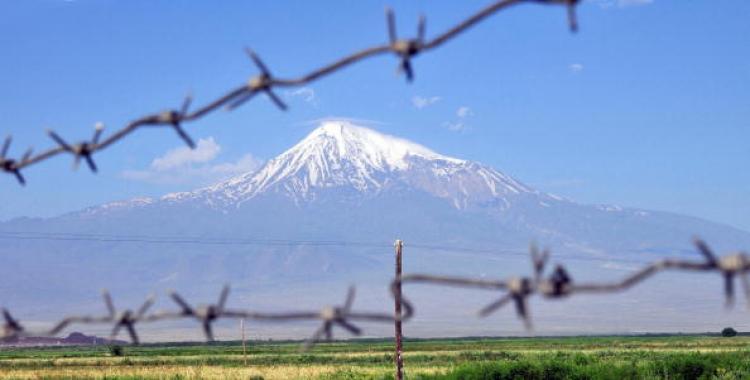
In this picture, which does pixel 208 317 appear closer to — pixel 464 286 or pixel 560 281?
pixel 464 286

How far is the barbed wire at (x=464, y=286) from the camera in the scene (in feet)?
5.49

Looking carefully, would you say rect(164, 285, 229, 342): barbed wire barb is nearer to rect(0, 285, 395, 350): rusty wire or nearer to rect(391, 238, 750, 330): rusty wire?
rect(0, 285, 395, 350): rusty wire

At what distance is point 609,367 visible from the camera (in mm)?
26281

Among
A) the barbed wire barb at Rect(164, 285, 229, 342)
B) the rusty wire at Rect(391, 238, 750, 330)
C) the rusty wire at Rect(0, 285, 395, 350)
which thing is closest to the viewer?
the rusty wire at Rect(391, 238, 750, 330)

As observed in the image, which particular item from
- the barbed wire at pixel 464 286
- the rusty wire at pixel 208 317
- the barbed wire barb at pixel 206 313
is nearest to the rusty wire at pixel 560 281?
the barbed wire at pixel 464 286

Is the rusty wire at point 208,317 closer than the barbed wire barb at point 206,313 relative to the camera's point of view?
Yes

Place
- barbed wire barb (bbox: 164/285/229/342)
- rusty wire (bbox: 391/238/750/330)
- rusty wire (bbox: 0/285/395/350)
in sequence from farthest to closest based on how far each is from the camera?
barbed wire barb (bbox: 164/285/229/342)
rusty wire (bbox: 0/285/395/350)
rusty wire (bbox: 391/238/750/330)

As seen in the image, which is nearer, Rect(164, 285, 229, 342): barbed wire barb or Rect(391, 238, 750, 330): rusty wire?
Rect(391, 238, 750, 330): rusty wire

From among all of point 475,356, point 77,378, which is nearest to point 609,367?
point 77,378

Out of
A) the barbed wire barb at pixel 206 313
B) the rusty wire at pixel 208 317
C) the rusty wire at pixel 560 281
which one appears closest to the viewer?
the rusty wire at pixel 560 281

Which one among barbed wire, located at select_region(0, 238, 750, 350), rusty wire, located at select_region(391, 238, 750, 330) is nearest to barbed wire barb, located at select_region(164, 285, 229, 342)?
barbed wire, located at select_region(0, 238, 750, 350)

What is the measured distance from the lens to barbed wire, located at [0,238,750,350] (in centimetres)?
167

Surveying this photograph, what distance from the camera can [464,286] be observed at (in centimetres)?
190

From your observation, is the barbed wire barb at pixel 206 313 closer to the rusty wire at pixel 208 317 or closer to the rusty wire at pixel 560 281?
the rusty wire at pixel 208 317
